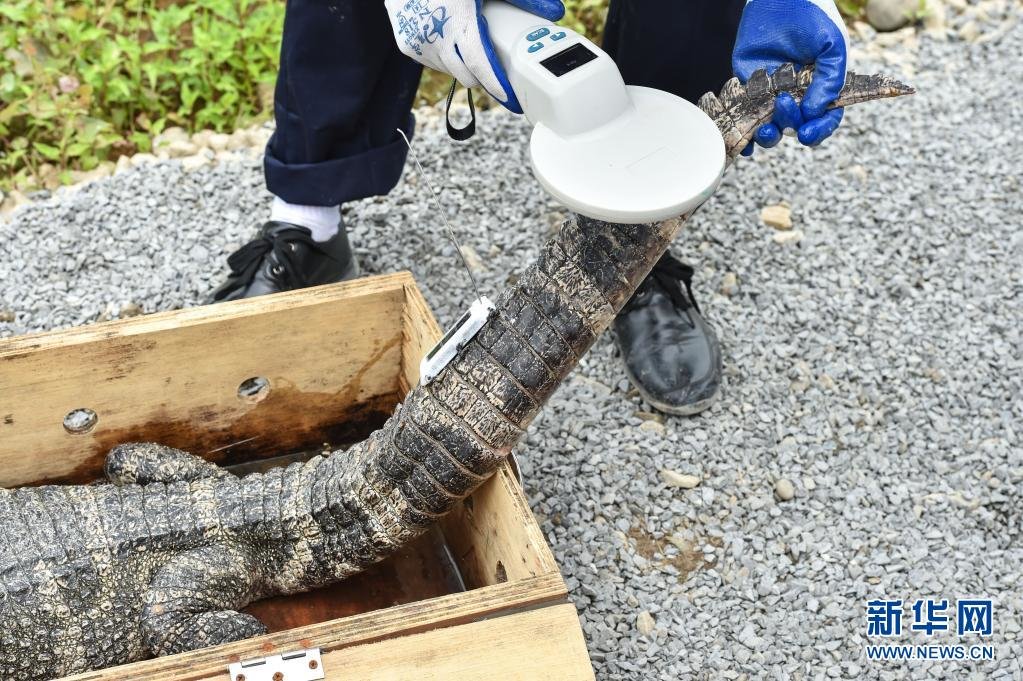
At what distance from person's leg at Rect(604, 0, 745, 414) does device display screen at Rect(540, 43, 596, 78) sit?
1.05 metres

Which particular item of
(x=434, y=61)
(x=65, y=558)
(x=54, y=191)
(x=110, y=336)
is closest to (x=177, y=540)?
(x=65, y=558)

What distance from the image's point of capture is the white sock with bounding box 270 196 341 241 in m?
3.30

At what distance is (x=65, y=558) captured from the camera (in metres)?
2.32

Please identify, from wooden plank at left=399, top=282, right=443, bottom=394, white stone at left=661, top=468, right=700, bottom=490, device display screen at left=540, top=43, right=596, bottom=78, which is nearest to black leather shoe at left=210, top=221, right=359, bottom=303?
wooden plank at left=399, top=282, right=443, bottom=394

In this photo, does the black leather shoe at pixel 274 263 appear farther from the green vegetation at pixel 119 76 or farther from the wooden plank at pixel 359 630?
the wooden plank at pixel 359 630

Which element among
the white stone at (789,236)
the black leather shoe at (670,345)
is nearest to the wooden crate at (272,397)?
the black leather shoe at (670,345)

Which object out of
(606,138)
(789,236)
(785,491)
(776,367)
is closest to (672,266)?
(776,367)

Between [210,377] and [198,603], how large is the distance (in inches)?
23.5

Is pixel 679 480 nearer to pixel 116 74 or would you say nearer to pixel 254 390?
pixel 254 390

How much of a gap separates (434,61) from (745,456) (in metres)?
1.47

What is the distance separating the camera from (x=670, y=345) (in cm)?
325

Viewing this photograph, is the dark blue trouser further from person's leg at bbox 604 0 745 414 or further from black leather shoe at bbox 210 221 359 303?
black leather shoe at bbox 210 221 359 303

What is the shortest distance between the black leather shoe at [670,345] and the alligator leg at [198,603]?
134cm

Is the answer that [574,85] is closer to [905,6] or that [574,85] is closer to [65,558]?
[65,558]
